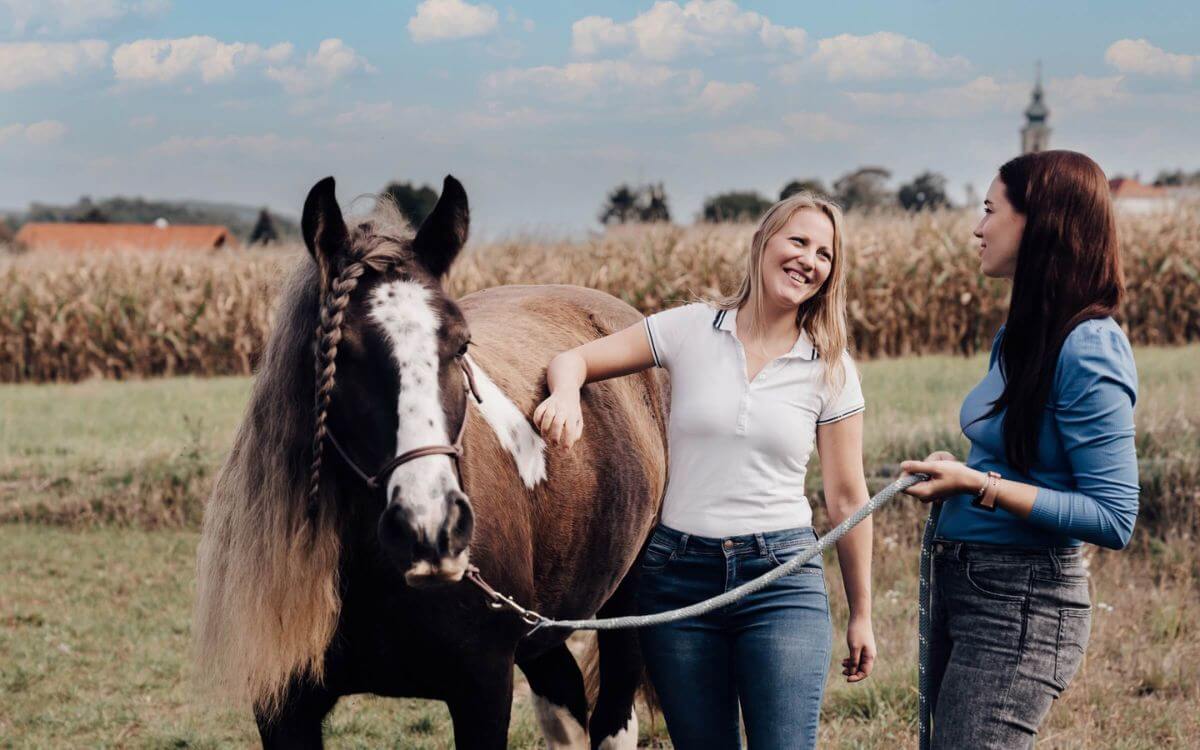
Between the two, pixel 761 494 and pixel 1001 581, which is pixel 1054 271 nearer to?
pixel 1001 581

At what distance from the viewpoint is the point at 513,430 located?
2.97 m

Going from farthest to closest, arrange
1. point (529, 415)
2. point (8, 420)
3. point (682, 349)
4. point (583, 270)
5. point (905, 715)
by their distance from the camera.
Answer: point (583, 270) → point (8, 420) → point (905, 715) → point (529, 415) → point (682, 349)

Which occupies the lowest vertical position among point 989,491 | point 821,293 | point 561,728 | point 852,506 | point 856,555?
point 561,728

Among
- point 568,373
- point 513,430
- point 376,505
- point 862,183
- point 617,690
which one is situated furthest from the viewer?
point 862,183

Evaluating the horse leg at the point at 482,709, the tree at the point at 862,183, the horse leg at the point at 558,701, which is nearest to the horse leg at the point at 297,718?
the horse leg at the point at 482,709

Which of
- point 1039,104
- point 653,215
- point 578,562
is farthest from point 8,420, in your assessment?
point 1039,104

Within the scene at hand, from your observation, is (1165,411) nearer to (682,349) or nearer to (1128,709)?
(1128,709)

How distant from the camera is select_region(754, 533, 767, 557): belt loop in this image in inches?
101

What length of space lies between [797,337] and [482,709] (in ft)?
3.99

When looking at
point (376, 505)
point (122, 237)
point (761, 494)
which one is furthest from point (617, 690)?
point (122, 237)

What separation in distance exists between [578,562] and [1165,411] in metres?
5.75

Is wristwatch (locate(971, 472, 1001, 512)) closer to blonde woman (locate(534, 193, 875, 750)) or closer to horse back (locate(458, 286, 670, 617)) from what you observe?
blonde woman (locate(534, 193, 875, 750))

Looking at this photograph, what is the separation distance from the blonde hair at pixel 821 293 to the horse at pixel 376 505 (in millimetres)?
713

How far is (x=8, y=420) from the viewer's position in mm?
10734
